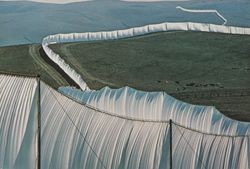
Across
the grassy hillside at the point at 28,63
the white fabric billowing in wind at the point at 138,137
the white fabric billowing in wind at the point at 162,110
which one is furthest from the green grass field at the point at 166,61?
the white fabric billowing in wind at the point at 138,137

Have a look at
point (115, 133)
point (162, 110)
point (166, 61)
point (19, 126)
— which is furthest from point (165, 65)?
point (115, 133)

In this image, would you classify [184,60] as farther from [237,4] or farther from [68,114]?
[237,4]

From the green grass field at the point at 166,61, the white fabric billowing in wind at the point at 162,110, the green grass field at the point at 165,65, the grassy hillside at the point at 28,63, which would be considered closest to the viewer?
the white fabric billowing in wind at the point at 162,110

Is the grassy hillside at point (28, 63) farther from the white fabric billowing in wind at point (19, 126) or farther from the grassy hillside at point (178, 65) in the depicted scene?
the white fabric billowing in wind at point (19, 126)

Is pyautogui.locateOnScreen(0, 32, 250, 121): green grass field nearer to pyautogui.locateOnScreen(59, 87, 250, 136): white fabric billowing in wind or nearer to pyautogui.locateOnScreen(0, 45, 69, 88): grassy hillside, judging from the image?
pyautogui.locateOnScreen(0, 45, 69, 88): grassy hillside

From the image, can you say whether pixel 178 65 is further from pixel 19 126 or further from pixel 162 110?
pixel 19 126

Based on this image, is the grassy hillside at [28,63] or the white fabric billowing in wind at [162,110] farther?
the grassy hillside at [28,63]

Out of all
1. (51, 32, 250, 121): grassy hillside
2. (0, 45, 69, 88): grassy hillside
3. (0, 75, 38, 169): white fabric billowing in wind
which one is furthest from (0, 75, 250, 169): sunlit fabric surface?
(0, 45, 69, 88): grassy hillside
